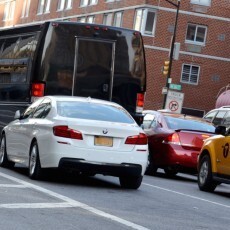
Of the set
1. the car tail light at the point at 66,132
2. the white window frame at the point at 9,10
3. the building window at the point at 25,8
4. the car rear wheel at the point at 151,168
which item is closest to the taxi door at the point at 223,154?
the car tail light at the point at 66,132

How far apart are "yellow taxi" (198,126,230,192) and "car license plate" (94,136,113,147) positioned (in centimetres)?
251

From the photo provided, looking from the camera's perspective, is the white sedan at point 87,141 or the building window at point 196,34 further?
the building window at point 196,34

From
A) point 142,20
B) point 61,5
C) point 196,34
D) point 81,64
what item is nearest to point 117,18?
point 142,20

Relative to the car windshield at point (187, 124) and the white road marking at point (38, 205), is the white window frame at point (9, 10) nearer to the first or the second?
the car windshield at point (187, 124)

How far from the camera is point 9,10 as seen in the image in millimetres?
80125

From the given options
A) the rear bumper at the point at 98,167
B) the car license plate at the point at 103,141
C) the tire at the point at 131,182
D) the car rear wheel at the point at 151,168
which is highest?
the car license plate at the point at 103,141

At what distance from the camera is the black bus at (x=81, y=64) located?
19.2 meters

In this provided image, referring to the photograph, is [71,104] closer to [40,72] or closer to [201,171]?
[201,171]

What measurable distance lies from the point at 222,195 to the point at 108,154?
338 centimetres

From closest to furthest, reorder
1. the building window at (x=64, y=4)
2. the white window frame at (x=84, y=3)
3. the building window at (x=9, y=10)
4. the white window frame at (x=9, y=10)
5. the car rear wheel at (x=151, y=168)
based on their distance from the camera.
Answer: the car rear wheel at (x=151, y=168) → the white window frame at (x=84, y=3) → the building window at (x=64, y=4) → the white window frame at (x=9, y=10) → the building window at (x=9, y=10)

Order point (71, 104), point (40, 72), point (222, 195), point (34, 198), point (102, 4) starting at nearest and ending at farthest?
point (34, 198) < point (71, 104) < point (222, 195) < point (40, 72) < point (102, 4)

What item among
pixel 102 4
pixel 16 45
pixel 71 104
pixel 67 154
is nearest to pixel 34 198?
pixel 67 154

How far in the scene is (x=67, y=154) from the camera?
539 inches

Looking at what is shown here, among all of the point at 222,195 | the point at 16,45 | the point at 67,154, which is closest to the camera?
the point at 67,154
